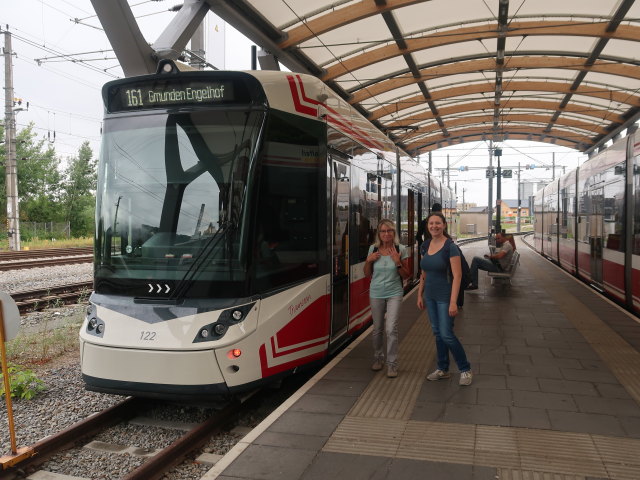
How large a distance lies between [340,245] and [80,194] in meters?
44.2

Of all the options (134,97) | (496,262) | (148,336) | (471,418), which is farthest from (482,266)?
(148,336)

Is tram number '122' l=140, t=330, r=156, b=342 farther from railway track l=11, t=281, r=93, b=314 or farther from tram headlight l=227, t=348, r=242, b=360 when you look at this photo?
railway track l=11, t=281, r=93, b=314

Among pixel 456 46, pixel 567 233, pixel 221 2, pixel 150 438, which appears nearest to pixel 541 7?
pixel 456 46

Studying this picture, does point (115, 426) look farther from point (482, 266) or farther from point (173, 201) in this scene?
point (482, 266)

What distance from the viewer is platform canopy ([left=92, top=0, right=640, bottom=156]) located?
472 inches

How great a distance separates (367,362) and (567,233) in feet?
44.4

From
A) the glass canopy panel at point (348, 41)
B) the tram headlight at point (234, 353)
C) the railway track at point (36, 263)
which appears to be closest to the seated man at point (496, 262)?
the glass canopy panel at point (348, 41)

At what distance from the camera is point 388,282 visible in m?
6.21

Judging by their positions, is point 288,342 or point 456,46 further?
point 456,46

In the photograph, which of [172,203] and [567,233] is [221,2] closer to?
[172,203]

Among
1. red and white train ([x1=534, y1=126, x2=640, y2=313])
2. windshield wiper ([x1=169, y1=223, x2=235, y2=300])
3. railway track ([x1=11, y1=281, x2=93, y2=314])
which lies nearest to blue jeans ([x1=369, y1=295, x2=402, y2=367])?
windshield wiper ([x1=169, y1=223, x2=235, y2=300])

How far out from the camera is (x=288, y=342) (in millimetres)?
5695

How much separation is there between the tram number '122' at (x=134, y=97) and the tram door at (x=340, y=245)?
221 centimetres

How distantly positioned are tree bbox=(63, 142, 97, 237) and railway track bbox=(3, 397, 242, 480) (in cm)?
4098
